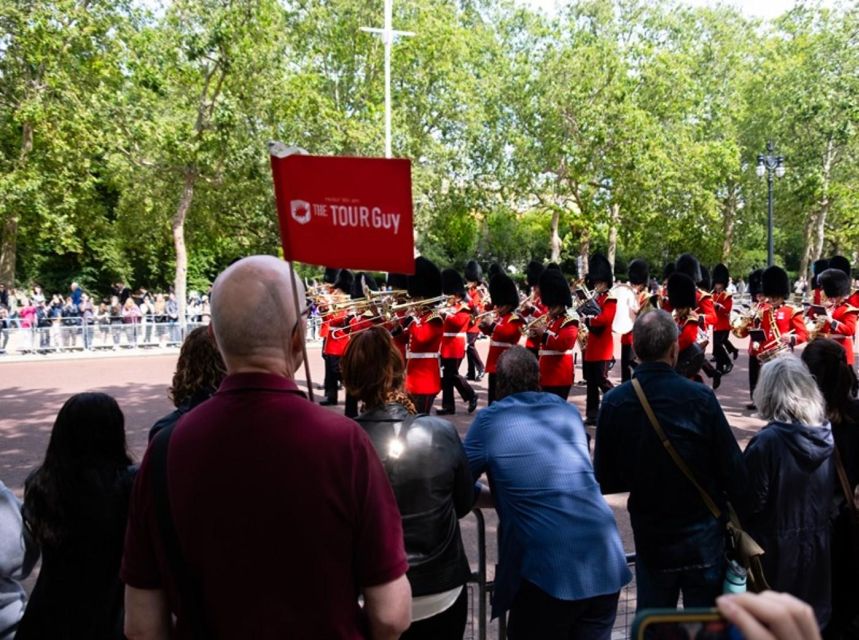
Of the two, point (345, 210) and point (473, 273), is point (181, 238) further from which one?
point (345, 210)

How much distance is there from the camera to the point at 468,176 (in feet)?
107

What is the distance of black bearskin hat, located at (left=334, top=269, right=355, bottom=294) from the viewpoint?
11422mm

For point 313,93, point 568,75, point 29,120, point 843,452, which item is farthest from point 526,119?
point 843,452

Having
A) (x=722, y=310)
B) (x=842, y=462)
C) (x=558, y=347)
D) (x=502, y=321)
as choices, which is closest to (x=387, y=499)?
(x=842, y=462)

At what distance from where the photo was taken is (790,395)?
3197 mm

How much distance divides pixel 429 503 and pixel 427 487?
2.1 inches

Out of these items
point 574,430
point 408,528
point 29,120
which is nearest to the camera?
point 408,528

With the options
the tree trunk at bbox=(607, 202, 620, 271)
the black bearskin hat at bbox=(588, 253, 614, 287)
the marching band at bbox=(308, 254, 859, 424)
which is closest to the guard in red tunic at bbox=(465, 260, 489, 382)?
the marching band at bbox=(308, 254, 859, 424)

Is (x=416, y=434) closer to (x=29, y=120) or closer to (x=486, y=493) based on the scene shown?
(x=486, y=493)

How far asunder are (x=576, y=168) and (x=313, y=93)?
10.1 meters

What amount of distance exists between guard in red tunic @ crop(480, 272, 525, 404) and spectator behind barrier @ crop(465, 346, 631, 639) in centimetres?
650

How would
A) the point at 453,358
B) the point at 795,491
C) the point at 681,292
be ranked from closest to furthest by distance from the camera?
the point at 795,491 → the point at 681,292 → the point at 453,358

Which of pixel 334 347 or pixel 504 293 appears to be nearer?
pixel 504 293

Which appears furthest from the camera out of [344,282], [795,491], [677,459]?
[344,282]
